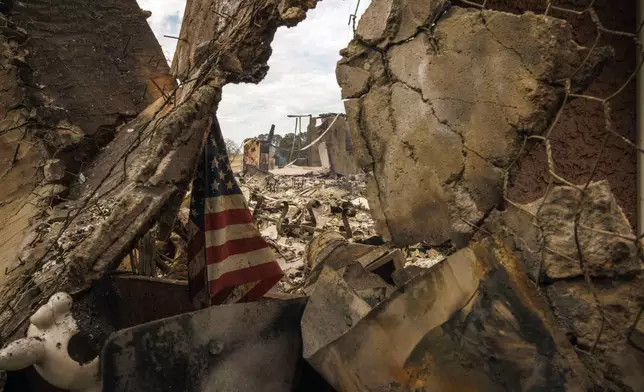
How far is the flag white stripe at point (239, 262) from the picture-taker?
8.68 ft

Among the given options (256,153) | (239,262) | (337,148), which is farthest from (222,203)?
(337,148)

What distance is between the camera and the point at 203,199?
276 centimetres


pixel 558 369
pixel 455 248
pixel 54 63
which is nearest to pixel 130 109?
pixel 54 63

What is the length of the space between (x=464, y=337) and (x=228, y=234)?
160 cm

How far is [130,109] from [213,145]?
5.06 ft

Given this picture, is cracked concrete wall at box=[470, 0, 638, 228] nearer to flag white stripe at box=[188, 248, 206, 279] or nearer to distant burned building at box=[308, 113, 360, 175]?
flag white stripe at box=[188, 248, 206, 279]

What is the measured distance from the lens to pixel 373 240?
8.53 ft

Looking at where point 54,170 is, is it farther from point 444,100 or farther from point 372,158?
point 444,100

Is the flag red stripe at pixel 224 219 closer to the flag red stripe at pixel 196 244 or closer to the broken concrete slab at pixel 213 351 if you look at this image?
the flag red stripe at pixel 196 244

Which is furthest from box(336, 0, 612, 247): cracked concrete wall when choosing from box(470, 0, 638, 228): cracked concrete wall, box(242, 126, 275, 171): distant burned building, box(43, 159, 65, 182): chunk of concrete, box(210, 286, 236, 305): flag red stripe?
box(242, 126, 275, 171): distant burned building

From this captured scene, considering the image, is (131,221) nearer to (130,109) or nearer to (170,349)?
(170,349)

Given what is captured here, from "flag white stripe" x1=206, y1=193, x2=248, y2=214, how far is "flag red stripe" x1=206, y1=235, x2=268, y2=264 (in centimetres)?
20

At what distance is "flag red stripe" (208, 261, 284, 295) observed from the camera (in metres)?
2.64

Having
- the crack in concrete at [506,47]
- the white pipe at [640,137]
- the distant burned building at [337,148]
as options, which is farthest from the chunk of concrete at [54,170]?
the distant burned building at [337,148]
